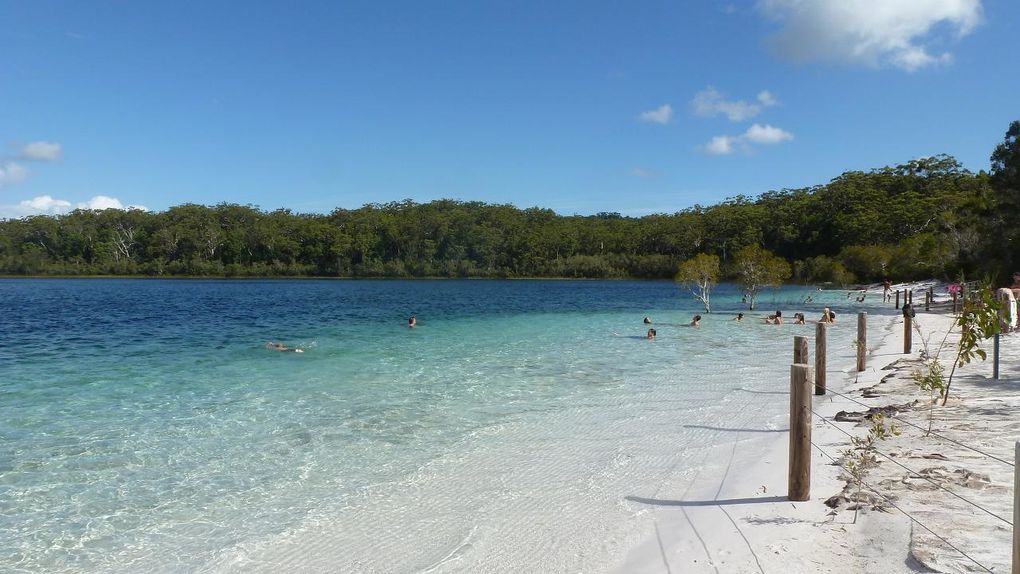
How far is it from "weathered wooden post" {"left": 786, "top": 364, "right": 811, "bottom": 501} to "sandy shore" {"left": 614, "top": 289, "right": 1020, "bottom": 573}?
191 mm

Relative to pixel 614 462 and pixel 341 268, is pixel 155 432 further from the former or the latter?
pixel 341 268

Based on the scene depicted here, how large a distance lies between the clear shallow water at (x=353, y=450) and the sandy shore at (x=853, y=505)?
0.51m

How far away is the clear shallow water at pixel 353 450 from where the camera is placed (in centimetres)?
623

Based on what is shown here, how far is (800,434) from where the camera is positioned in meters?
6.30

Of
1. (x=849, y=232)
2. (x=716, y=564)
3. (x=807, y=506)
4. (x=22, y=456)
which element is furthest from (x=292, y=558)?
(x=849, y=232)

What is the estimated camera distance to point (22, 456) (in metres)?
9.15

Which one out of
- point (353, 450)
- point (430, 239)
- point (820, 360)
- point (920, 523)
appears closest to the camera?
point (920, 523)

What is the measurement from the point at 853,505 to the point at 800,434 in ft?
2.60

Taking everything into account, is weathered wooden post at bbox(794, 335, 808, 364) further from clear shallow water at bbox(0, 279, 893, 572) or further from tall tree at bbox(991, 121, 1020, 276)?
tall tree at bbox(991, 121, 1020, 276)

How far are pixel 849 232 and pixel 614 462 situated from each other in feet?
343

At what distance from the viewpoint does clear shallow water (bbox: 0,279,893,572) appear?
20.5 ft

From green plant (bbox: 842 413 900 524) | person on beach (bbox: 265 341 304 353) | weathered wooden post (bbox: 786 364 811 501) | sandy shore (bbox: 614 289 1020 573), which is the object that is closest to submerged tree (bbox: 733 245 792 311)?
person on beach (bbox: 265 341 304 353)

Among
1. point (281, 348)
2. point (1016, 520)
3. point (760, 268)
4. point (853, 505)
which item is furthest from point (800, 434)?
point (760, 268)

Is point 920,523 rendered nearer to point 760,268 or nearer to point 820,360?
point 820,360
